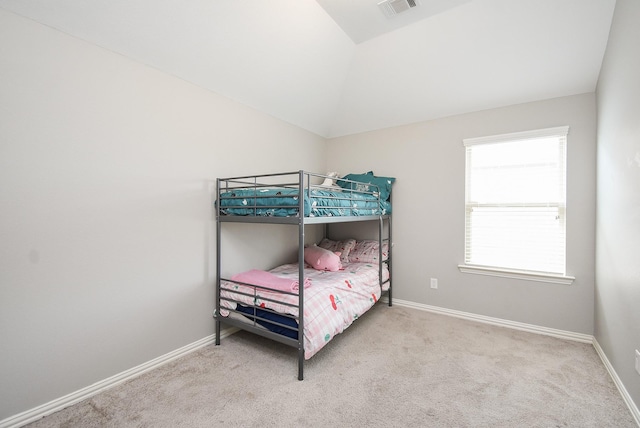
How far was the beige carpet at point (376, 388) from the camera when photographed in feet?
5.16

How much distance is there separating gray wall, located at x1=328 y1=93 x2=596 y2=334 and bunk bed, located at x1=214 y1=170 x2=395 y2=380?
516 mm

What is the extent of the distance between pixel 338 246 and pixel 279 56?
221 cm

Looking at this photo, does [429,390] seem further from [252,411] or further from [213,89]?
[213,89]

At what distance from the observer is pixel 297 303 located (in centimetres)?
208

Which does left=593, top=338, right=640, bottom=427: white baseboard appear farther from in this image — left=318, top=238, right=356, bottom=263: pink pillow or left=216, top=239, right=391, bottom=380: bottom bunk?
left=318, top=238, right=356, bottom=263: pink pillow

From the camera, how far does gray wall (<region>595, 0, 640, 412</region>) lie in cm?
157

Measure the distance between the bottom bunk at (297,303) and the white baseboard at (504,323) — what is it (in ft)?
2.53

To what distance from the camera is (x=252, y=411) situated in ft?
5.35

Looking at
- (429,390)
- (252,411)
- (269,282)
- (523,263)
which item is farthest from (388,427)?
(523,263)

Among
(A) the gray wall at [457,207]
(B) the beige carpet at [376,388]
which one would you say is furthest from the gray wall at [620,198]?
(B) the beige carpet at [376,388]

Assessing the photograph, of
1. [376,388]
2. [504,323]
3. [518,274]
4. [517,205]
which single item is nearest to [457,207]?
[517,205]

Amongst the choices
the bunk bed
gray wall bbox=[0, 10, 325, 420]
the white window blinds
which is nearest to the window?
the white window blinds

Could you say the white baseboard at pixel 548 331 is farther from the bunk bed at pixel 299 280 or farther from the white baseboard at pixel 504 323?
the bunk bed at pixel 299 280

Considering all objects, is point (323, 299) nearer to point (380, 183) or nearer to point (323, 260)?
point (323, 260)
